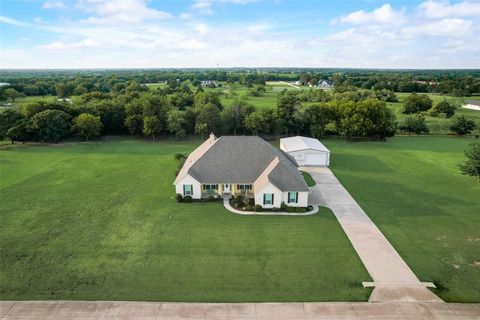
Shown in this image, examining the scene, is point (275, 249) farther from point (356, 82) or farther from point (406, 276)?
point (356, 82)

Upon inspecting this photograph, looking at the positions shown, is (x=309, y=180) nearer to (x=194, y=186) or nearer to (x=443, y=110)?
(x=194, y=186)

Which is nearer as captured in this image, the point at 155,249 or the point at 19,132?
the point at 155,249

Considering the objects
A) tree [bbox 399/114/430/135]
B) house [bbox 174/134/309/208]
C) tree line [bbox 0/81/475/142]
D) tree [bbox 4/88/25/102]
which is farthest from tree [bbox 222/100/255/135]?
tree [bbox 4/88/25/102]

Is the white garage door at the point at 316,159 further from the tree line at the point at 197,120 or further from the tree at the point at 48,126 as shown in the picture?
the tree at the point at 48,126

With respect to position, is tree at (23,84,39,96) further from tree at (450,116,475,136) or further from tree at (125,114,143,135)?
tree at (450,116,475,136)

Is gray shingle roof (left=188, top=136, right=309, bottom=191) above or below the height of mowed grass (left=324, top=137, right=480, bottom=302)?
above

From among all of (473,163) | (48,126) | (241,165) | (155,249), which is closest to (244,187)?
(241,165)
